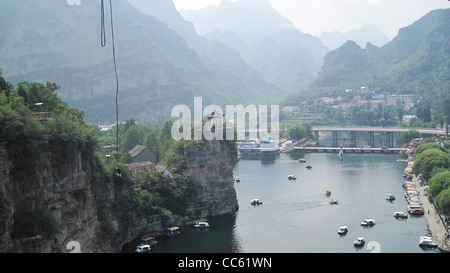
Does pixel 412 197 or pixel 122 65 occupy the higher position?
pixel 122 65

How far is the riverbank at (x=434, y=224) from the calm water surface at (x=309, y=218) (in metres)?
0.41

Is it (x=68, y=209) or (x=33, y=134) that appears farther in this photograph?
(x=68, y=209)

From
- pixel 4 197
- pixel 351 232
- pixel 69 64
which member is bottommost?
pixel 351 232

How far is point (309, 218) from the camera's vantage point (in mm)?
30453

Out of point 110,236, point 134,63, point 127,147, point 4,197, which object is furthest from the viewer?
point 134,63

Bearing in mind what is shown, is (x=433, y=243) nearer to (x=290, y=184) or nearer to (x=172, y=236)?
(x=172, y=236)

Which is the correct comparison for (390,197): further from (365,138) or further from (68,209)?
(365,138)

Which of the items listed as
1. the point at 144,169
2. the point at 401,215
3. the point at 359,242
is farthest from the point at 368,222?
the point at 144,169

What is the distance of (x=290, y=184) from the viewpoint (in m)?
42.0

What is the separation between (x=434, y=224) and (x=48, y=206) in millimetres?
19524
